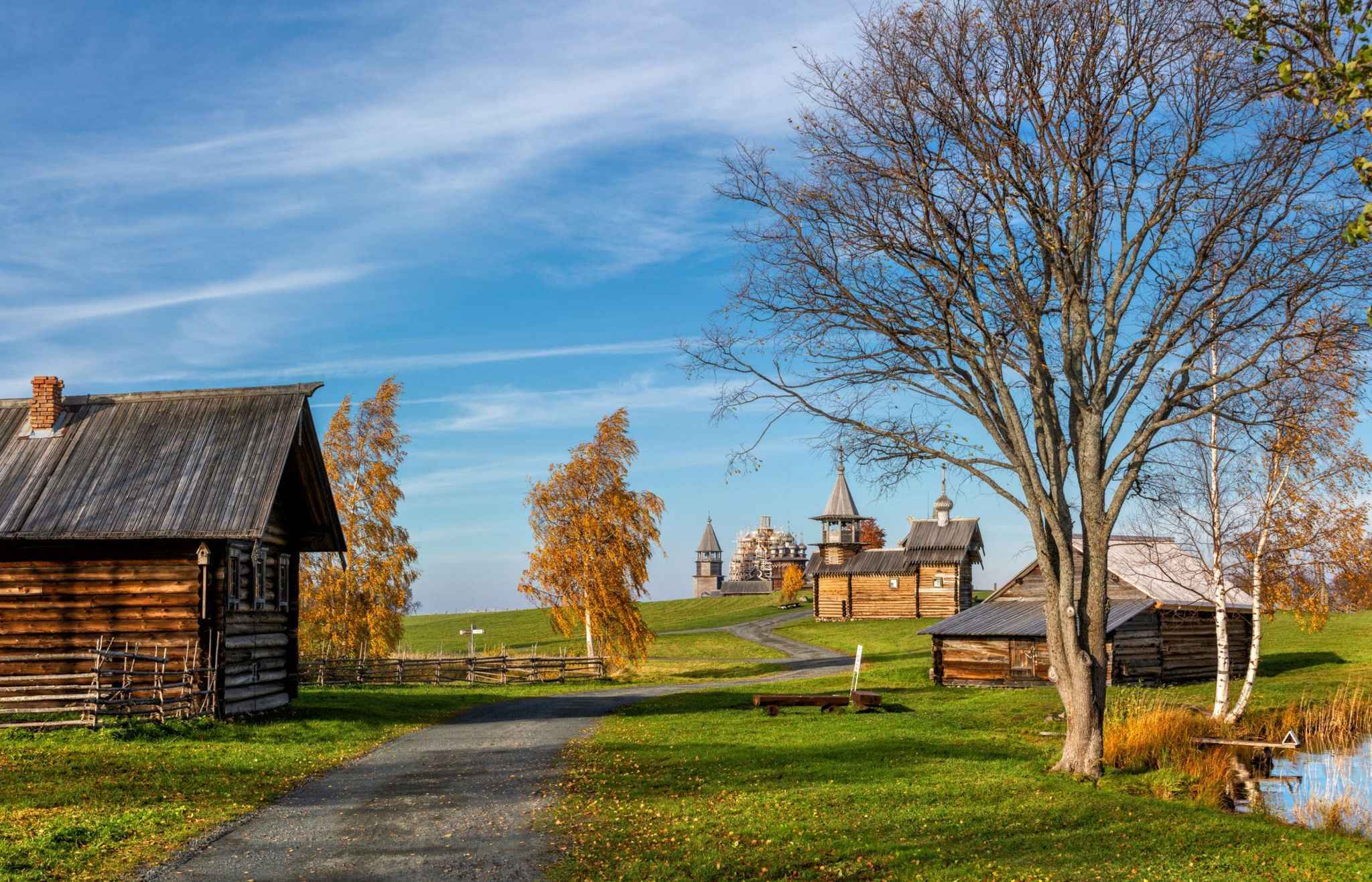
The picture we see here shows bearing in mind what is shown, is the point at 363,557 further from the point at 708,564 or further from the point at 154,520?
the point at 708,564

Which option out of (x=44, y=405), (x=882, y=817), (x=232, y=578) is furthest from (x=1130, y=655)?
(x=44, y=405)

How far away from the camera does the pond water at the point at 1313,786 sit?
1752 cm

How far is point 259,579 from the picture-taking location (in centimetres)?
2784

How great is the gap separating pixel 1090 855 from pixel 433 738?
1512 cm

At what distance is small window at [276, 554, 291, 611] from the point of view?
29.6 m

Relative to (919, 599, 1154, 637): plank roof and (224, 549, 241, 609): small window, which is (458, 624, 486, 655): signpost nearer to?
(224, 549, 241, 609): small window

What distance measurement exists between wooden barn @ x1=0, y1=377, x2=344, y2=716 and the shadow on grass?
36.8 meters

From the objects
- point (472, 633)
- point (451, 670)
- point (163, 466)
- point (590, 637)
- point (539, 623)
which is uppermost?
point (163, 466)

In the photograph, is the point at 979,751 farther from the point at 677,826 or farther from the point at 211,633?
the point at 211,633

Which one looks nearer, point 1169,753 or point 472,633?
point 1169,753

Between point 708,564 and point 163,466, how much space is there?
124607 millimetres

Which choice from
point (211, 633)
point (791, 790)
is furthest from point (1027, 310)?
point (211, 633)

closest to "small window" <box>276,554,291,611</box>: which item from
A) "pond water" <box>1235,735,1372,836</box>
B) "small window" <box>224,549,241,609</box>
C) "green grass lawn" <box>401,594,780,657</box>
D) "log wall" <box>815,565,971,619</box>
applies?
"small window" <box>224,549,241,609</box>

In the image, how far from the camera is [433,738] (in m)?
24.0
